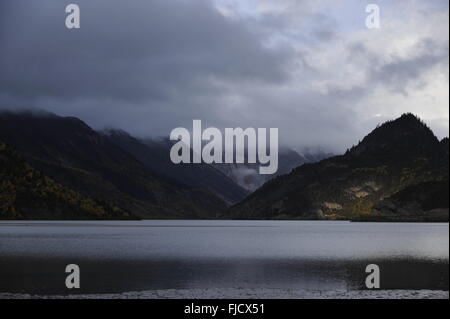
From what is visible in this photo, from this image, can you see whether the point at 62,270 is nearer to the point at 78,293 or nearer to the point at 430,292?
the point at 78,293

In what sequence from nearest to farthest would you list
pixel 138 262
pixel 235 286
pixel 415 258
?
pixel 235 286 < pixel 138 262 < pixel 415 258

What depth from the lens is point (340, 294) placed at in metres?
69.1

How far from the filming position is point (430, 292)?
6981cm

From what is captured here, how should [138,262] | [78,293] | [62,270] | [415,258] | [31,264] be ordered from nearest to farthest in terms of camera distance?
[78,293]
[62,270]
[31,264]
[138,262]
[415,258]

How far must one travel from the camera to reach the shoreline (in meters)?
65.5

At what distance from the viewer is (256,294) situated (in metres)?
70.6

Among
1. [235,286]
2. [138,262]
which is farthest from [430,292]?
[138,262]

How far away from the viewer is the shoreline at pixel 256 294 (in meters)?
65.5
